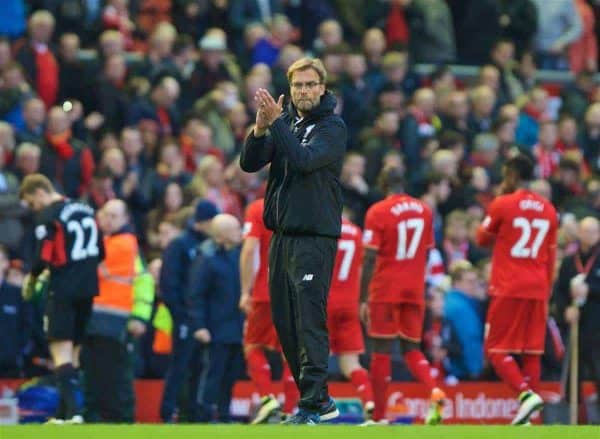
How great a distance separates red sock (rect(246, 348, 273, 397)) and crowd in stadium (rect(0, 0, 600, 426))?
1.22 meters

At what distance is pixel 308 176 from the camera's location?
13.1 m

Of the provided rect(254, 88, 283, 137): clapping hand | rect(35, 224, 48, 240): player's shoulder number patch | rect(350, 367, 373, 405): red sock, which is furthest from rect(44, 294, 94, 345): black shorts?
rect(254, 88, 283, 137): clapping hand

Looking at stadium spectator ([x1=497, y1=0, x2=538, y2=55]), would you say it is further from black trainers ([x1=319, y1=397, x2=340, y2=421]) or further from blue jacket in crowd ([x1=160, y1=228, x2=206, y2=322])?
black trainers ([x1=319, y1=397, x2=340, y2=421])

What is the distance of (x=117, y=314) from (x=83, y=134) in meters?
3.81

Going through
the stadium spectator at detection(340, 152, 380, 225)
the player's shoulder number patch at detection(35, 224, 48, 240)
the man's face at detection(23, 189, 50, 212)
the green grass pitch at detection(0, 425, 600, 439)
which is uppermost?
the stadium spectator at detection(340, 152, 380, 225)

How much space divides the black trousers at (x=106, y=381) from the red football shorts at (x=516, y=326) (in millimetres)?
3297

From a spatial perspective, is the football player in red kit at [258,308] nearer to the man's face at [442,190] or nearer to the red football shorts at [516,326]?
the red football shorts at [516,326]

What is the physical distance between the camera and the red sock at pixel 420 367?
56.1 ft

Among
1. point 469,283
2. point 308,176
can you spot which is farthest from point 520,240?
point 308,176

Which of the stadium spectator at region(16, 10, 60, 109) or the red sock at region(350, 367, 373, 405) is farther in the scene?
the stadium spectator at region(16, 10, 60, 109)

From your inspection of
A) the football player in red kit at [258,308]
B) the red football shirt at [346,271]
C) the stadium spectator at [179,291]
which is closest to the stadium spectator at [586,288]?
the red football shirt at [346,271]

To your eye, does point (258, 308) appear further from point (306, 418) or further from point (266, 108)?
point (266, 108)

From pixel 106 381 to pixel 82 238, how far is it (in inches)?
73.8

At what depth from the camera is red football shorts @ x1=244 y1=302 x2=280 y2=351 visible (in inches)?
675
